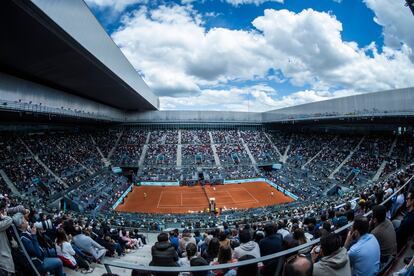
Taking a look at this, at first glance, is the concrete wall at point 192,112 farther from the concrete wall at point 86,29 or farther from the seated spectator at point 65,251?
the seated spectator at point 65,251

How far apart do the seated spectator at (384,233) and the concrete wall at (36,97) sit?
2301 centimetres

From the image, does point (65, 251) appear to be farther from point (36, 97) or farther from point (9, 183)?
point (36, 97)

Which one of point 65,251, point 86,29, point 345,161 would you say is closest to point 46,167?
point 86,29

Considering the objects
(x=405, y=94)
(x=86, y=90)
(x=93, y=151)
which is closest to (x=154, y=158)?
(x=93, y=151)

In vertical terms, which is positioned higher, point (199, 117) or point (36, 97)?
point (36, 97)

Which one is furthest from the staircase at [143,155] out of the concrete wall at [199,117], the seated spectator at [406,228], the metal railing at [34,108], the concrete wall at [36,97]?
the seated spectator at [406,228]

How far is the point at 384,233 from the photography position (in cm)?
397

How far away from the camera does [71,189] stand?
27.4 meters

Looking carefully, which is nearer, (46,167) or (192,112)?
(46,167)

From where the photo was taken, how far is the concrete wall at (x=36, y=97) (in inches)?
746

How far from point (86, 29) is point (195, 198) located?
82.7 ft

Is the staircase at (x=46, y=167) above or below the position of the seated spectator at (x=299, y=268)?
below

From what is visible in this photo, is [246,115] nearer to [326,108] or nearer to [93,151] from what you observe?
[326,108]

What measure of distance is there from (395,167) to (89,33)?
34.1m
